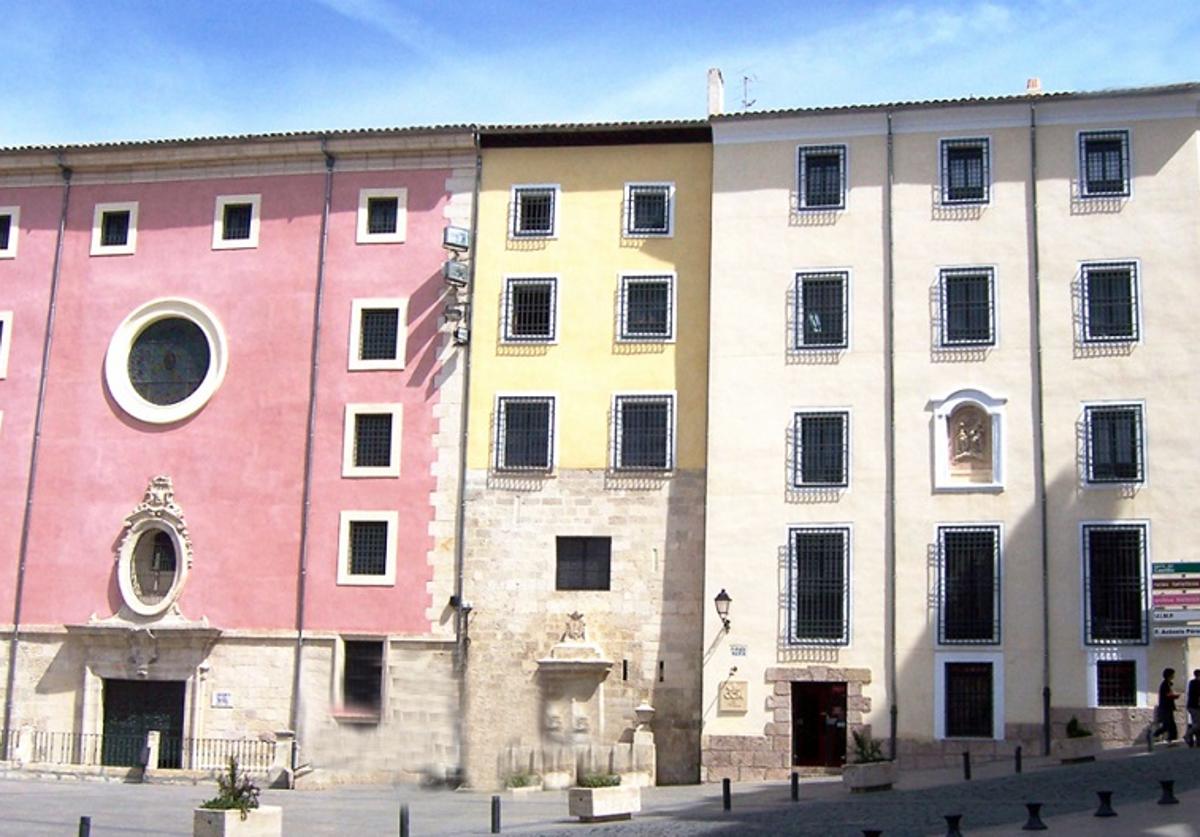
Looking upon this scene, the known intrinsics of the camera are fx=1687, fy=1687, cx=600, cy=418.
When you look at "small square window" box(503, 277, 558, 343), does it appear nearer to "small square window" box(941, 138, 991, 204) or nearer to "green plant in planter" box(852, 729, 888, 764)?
"small square window" box(941, 138, 991, 204)

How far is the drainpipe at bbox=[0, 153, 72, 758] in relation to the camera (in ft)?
130

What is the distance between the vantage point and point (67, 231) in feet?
137

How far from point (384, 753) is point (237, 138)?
22933 mm

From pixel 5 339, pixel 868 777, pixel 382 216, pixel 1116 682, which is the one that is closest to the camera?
pixel 868 777

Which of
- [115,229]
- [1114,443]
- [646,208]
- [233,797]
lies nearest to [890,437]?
[1114,443]

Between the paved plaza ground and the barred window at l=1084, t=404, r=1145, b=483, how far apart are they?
570cm

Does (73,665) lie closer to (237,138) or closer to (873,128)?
(237,138)

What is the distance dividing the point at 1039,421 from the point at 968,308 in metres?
2.90

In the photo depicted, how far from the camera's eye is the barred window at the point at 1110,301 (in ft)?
115

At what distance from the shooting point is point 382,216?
40.1 m

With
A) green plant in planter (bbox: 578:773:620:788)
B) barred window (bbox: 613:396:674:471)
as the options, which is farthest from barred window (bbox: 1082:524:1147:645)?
green plant in planter (bbox: 578:773:620:788)

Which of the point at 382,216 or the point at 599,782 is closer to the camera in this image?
the point at 599,782

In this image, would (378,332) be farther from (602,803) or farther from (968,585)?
(602,803)

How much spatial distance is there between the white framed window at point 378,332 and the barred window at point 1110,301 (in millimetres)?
15245
